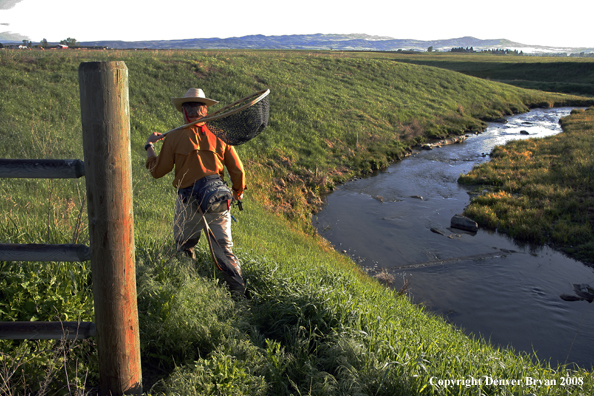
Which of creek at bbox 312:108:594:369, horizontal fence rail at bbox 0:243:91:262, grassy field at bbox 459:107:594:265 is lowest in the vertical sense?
creek at bbox 312:108:594:369

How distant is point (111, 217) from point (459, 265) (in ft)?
31.9

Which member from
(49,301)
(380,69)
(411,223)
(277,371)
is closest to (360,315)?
(277,371)

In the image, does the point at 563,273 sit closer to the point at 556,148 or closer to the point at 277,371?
the point at 277,371

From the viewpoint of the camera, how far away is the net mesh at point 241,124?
429 centimetres

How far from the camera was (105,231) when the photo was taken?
246 centimetres

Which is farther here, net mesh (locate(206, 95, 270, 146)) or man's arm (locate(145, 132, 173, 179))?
man's arm (locate(145, 132, 173, 179))

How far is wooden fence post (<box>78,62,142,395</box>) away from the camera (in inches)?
91.5

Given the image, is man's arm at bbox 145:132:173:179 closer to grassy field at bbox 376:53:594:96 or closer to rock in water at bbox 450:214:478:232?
rock in water at bbox 450:214:478:232

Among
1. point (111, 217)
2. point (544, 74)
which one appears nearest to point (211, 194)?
point (111, 217)

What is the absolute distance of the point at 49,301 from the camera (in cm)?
325

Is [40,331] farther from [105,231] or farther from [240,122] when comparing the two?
[240,122]

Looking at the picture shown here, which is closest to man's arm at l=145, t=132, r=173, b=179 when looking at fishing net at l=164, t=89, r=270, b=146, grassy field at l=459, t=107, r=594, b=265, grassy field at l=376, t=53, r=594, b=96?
fishing net at l=164, t=89, r=270, b=146

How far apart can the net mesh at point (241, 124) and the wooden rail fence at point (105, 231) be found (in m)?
1.88

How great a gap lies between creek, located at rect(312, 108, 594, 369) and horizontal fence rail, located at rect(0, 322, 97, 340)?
4.72m
